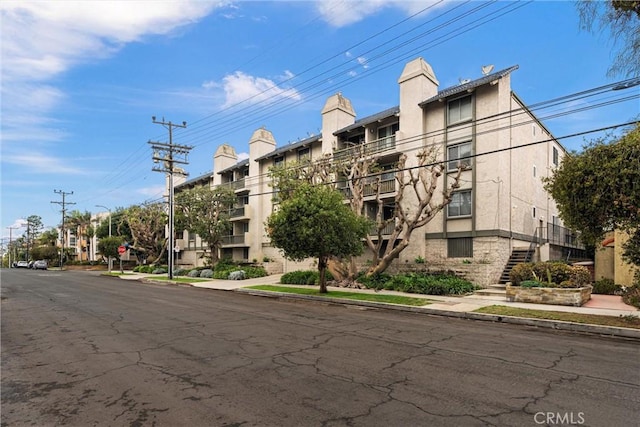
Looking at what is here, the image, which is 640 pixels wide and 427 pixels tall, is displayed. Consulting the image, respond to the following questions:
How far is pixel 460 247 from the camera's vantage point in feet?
74.7

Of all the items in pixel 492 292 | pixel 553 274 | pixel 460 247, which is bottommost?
pixel 492 292

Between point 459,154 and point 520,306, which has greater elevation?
point 459,154

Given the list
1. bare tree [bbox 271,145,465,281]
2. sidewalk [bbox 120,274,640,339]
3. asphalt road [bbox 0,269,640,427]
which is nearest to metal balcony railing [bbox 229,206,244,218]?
bare tree [bbox 271,145,465,281]

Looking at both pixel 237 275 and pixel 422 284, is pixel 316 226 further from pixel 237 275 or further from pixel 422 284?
pixel 237 275

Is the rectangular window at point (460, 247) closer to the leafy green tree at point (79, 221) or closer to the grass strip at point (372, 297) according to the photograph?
the grass strip at point (372, 297)

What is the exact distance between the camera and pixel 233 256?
41938mm

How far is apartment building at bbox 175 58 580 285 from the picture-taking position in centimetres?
2186

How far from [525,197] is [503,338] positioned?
17896 mm

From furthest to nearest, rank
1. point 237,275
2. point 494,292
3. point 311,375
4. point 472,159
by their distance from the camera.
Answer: point 237,275 < point 472,159 < point 494,292 < point 311,375

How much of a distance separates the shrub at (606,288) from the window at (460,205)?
6.96 meters

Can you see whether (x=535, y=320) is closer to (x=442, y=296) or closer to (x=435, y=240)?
(x=442, y=296)

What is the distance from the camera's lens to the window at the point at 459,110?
917 inches

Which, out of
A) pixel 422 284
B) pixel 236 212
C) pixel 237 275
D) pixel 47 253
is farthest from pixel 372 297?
pixel 47 253

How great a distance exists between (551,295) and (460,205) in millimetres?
9019
